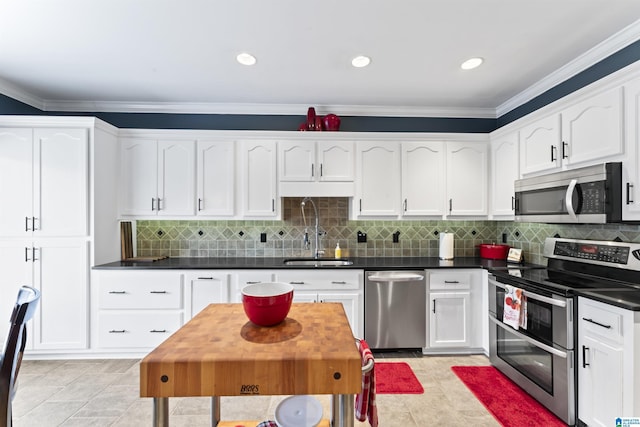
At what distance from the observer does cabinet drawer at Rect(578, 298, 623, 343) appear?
174 cm

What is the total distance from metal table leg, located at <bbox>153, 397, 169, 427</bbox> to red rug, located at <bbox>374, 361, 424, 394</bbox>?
6.22 ft

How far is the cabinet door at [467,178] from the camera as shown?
348cm

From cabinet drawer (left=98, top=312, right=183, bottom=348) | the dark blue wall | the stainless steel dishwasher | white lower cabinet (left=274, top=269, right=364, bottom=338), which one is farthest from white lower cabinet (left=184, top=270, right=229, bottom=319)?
the dark blue wall

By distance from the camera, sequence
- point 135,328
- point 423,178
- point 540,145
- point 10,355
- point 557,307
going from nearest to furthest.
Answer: point 10,355, point 557,307, point 540,145, point 135,328, point 423,178

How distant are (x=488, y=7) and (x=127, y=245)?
12.7 feet

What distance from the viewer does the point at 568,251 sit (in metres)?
2.65

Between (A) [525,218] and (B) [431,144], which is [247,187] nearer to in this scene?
(B) [431,144]

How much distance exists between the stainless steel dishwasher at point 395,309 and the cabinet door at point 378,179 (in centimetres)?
72

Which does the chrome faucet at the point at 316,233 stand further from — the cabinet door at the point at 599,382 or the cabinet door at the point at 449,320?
the cabinet door at the point at 599,382

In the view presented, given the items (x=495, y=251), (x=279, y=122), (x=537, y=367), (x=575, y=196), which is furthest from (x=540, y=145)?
(x=279, y=122)

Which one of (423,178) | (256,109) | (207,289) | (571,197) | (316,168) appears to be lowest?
(207,289)

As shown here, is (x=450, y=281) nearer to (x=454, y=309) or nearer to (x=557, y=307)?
(x=454, y=309)

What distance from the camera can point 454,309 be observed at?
3141 mm

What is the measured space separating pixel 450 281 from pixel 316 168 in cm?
177
